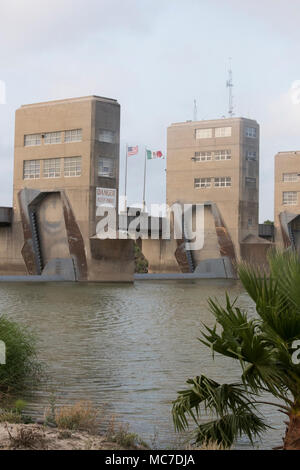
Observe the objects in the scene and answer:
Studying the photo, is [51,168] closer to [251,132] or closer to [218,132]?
[218,132]

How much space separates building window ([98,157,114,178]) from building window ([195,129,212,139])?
63.5 ft

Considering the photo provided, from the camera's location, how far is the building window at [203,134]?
68.6 m

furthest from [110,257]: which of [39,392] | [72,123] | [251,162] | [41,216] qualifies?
[39,392]

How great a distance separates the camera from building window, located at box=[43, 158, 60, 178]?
52500mm

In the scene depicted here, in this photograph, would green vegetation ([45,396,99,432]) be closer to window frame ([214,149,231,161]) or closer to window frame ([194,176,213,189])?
window frame ([214,149,231,161])

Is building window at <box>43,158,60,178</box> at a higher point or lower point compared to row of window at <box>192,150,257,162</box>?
lower

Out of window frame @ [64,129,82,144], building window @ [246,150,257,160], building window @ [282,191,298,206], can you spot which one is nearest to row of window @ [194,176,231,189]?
building window @ [246,150,257,160]

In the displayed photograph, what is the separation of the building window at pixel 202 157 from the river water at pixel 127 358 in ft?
126

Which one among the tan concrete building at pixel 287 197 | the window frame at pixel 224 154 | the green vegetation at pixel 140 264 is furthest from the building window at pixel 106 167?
the tan concrete building at pixel 287 197

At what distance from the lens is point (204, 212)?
6756cm

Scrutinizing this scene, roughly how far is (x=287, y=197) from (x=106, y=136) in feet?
112

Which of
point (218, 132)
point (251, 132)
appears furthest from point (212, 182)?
point (251, 132)
